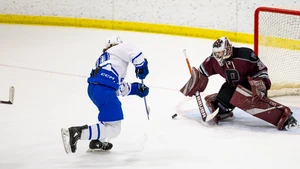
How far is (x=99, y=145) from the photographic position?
467 centimetres

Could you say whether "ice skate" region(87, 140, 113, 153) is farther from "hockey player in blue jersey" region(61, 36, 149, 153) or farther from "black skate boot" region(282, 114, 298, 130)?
"black skate boot" region(282, 114, 298, 130)

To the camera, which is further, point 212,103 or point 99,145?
point 212,103

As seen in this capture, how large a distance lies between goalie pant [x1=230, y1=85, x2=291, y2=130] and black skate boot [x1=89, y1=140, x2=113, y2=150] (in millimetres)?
1035

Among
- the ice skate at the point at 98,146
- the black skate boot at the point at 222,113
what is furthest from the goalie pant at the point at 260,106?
the ice skate at the point at 98,146

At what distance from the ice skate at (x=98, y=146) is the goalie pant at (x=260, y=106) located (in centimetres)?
103

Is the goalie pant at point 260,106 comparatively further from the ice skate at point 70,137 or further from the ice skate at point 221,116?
the ice skate at point 70,137

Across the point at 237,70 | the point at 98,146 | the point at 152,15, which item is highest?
the point at 152,15

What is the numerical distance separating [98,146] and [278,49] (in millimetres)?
2146

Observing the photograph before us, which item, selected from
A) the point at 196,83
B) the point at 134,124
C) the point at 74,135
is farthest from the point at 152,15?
the point at 74,135

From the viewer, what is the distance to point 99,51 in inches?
320

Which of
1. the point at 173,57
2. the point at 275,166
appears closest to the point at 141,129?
the point at 275,166

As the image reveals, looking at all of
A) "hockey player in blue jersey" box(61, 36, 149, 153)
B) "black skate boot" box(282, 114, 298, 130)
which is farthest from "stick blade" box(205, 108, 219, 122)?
"hockey player in blue jersey" box(61, 36, 149, 153)

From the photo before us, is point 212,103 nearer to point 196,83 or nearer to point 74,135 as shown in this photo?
point 196,83

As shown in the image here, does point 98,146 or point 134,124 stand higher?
point 134,124
